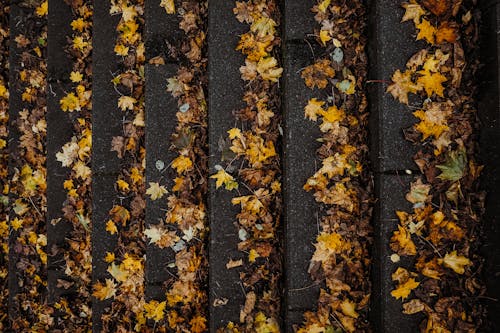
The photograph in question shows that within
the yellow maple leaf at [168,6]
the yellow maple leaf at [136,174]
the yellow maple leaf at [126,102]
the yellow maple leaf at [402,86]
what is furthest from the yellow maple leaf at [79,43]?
the yellow maple leaf at [402,86]

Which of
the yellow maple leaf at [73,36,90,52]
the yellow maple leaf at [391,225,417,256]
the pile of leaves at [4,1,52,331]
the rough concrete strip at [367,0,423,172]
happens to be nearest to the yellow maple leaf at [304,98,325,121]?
the rough concrete strip at [367,0,423,172]

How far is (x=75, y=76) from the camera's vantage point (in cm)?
237

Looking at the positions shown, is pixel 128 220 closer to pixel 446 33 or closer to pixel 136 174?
pixel 136 174

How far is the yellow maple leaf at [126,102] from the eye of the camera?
7.02 ft

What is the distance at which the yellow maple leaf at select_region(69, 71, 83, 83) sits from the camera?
2.36 m

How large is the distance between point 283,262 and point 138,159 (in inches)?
43.4

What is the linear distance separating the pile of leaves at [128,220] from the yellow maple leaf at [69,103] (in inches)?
15.6

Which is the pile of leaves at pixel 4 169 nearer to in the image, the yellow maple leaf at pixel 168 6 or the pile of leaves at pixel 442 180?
the yellow maple leaf at pixel 168 6

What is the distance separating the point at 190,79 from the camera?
6.59 ft

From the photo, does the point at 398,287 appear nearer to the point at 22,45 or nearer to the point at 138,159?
the point at 138,159

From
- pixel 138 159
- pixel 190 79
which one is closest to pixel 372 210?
pixel 190 79

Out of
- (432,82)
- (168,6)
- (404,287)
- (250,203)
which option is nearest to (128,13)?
(168,6)

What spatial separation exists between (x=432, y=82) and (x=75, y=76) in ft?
7.37

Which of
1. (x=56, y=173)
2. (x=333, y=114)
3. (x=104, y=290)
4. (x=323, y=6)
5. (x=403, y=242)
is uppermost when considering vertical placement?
(x=323, y=6)
